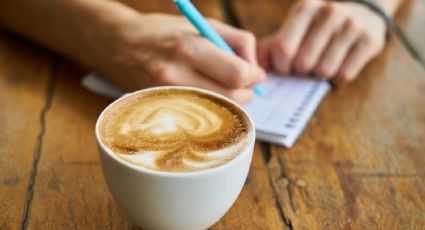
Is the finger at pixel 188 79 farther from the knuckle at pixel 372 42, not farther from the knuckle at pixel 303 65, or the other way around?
the knuckle at pixel 372 42

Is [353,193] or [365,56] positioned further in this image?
[365,56]

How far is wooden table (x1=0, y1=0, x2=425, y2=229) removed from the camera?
26.8 inches

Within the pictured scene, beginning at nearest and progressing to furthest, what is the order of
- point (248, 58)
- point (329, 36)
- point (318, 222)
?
point (318, 222) → point (248, 58) → point (329, 36)

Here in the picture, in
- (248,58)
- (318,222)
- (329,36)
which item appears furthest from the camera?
(329,36)

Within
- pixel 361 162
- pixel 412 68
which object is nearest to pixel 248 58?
pixel 361 162

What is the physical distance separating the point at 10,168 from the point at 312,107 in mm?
526

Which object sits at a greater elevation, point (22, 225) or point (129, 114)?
point (129, 114)

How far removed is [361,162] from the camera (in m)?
0.81

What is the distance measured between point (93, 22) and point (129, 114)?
1.30 feet

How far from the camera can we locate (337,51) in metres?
1.06

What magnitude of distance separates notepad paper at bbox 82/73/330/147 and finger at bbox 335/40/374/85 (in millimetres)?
45

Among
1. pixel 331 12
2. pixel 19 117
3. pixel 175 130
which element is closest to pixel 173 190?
pixel 175 130

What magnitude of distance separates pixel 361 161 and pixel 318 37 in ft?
1.12

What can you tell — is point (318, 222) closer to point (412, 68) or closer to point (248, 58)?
point (248, 58)
